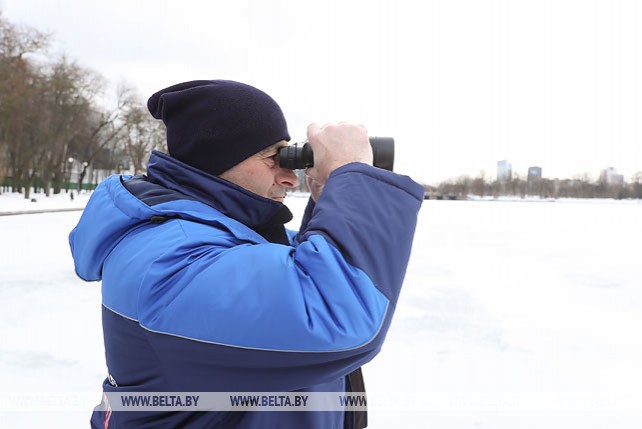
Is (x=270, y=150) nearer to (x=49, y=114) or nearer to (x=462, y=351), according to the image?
(x=462, y=351)

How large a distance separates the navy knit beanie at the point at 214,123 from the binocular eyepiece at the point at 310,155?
67 millimetres

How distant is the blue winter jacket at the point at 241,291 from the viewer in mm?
794

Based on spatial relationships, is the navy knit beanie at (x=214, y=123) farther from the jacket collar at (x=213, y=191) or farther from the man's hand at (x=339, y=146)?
the man's hand at (x=339, y=146)

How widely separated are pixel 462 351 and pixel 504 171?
128864 mm

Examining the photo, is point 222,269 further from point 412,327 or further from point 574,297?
point 574,297

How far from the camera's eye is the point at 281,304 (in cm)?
78

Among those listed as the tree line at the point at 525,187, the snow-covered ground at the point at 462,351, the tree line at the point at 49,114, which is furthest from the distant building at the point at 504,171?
the snow-covered ground at the point at 462,351

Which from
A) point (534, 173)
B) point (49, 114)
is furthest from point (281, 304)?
point (534, 173)

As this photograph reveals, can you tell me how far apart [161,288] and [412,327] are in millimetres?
4863

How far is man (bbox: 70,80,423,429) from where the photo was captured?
798mm

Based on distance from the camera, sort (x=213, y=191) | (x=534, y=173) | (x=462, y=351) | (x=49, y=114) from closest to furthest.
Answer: (x=213, y=191) → (x=462, y=351) → (x=49, y=114) → (x=534, y=173)

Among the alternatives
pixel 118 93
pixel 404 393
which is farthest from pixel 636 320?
pixel 118 93

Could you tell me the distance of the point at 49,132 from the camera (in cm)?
3728

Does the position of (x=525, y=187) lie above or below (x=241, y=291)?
below
